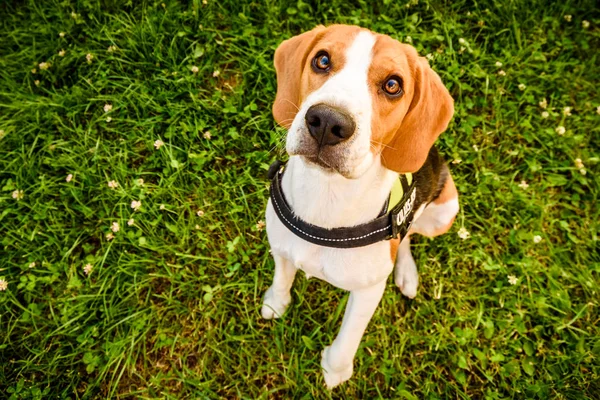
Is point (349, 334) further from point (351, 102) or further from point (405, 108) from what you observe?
point (351, 102)

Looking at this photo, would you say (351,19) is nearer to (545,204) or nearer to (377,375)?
(545,204)

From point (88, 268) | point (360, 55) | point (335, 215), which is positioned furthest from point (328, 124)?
point (88, 268)

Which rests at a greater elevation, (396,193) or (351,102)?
(351,102)

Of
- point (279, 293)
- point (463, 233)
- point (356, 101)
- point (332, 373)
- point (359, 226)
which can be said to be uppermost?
point (356, 101)

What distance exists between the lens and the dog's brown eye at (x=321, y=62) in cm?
215

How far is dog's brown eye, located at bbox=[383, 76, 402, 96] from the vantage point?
6.91ft

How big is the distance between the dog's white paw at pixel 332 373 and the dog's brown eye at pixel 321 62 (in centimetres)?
205

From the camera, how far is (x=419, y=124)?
2.27 m

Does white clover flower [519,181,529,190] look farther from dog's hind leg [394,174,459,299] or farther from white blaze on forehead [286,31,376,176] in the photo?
white blaze on forehead [286,31,376,176]

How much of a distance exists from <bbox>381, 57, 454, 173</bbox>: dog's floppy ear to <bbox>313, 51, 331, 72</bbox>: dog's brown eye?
0.45 metres

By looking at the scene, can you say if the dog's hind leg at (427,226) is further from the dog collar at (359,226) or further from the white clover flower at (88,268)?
the white clover flower at (88,268)

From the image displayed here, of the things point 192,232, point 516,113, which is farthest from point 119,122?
point 516,113

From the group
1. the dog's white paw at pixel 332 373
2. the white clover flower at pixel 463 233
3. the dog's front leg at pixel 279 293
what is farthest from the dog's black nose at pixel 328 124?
the white clover flower at pixel 463 233

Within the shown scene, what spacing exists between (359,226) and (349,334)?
0.86 m
